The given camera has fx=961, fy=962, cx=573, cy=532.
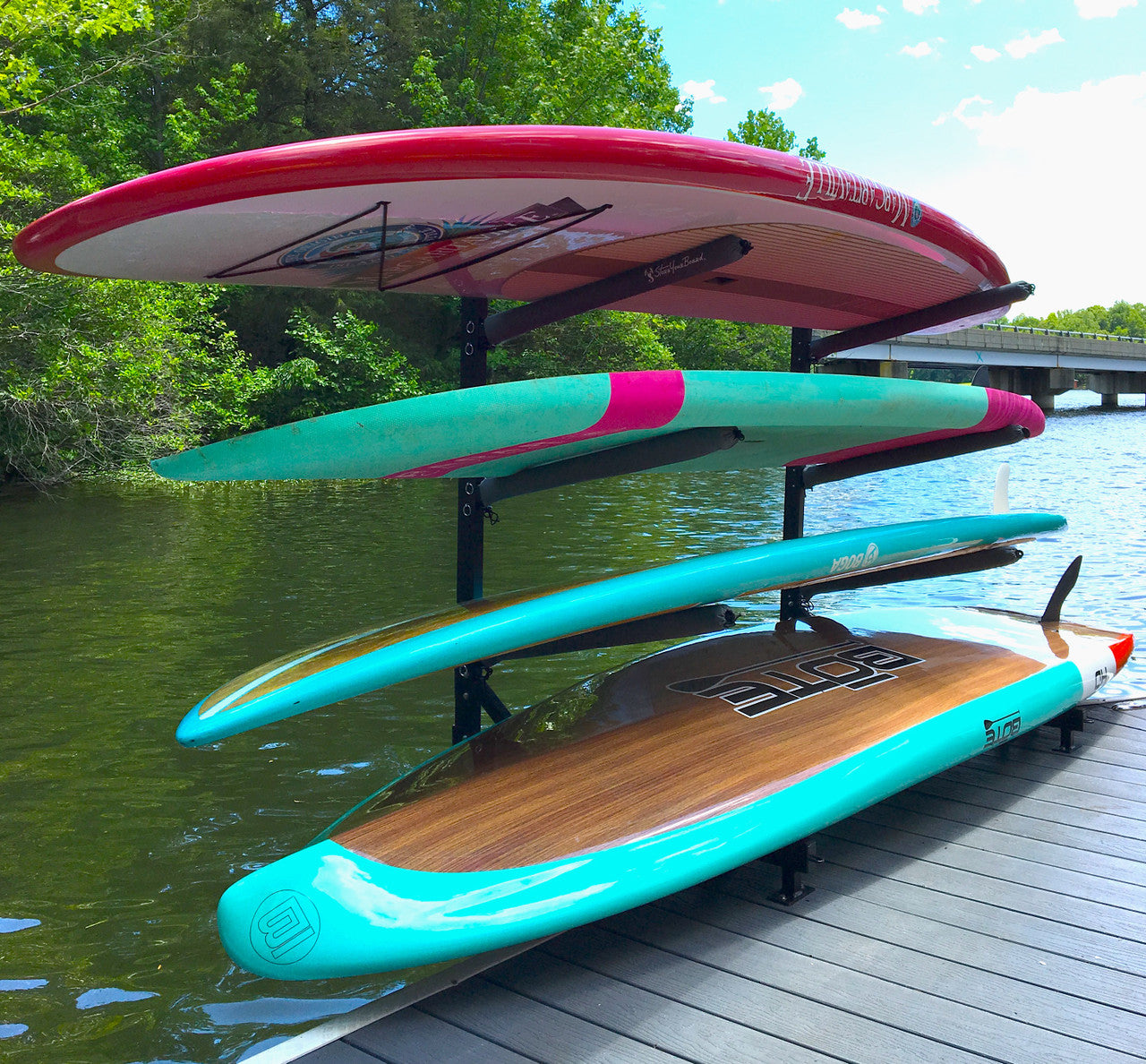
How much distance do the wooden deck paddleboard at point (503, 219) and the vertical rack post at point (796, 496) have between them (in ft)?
1.98

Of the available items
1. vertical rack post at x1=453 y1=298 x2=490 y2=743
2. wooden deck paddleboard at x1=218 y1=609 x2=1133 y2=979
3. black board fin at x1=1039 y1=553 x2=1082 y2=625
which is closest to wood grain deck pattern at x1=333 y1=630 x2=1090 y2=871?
wooden deck paddleboard at x1=218 y1=609 x2=1133 y2=979

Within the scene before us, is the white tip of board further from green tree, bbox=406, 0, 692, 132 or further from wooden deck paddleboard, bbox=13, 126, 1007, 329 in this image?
green tree, bbox=406, 0, 692, 132

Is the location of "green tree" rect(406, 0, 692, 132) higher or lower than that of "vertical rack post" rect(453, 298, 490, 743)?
higher

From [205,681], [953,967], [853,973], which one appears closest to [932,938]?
[953,967]

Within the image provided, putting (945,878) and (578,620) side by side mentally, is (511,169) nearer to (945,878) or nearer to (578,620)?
(578,620)

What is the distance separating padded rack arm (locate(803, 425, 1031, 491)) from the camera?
4141 millimetres

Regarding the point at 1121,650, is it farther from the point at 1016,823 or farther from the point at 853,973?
the point at 853,973

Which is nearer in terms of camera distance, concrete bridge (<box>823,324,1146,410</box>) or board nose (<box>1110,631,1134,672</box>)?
board nose (<box>1110,631,1134,672</box>)

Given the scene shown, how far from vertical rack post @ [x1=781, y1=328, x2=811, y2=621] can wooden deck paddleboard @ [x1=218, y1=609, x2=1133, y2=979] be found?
2.12 feet

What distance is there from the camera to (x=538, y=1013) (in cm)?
195

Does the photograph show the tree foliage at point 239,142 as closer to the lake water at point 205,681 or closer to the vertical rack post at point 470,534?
the lake water at point 205,681

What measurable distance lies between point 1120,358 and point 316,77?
3842 centimetres

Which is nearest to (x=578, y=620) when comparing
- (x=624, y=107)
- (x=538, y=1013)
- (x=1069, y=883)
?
(x=538, y=1013)

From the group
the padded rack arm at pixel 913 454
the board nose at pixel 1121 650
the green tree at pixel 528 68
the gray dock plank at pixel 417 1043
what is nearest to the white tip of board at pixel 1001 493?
the padded rack arm at pixel 913 454
